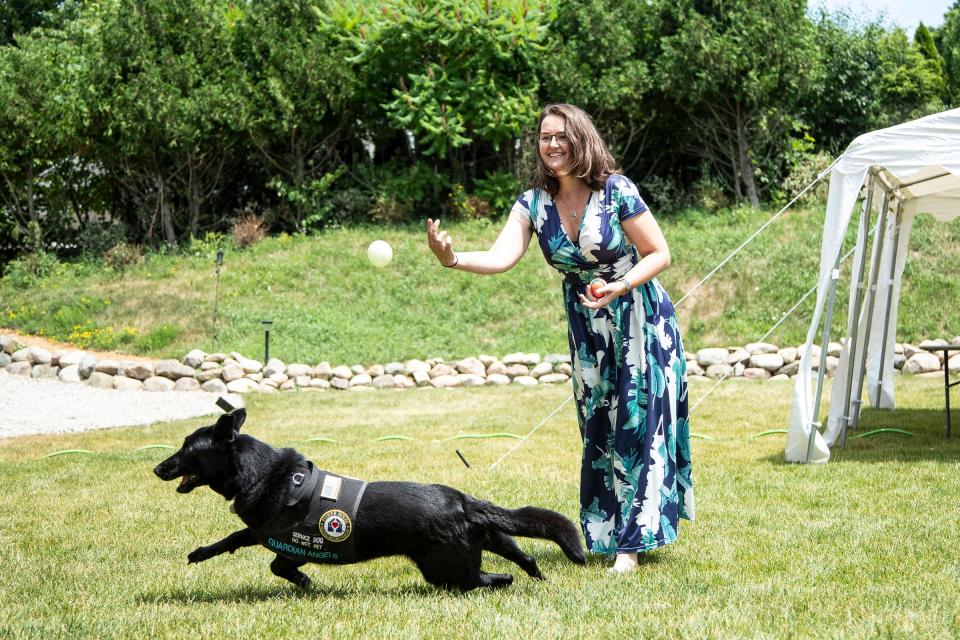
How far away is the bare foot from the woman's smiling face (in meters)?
1.54

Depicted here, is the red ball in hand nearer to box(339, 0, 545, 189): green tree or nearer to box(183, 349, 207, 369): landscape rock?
box(183, 349, 207, 369): landscape rock

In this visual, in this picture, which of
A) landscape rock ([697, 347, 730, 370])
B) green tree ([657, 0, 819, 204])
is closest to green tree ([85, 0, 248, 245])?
green tree ([657, 0, 819, 204])

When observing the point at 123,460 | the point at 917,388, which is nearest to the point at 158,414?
the point at 123,460

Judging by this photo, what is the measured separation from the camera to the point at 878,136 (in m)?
6.23

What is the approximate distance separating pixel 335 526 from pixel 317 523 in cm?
6

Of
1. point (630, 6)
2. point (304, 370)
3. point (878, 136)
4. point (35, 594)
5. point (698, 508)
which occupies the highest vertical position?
point (630, 6)

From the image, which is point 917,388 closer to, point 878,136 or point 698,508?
point 878,136

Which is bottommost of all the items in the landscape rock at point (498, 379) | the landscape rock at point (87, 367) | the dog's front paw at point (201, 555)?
the landscape rock at point (498, 379)

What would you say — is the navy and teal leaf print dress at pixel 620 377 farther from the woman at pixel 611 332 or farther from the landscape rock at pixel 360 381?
the landscape rock at pixel 360 381

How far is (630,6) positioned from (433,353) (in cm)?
775

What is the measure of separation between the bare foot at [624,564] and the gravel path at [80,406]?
6798mm

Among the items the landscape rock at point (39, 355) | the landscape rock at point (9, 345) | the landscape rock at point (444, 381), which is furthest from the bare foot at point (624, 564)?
the landscape rock at point (9, 345)

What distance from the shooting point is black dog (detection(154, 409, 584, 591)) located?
3.29 m

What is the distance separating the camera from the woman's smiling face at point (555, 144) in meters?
3.73
